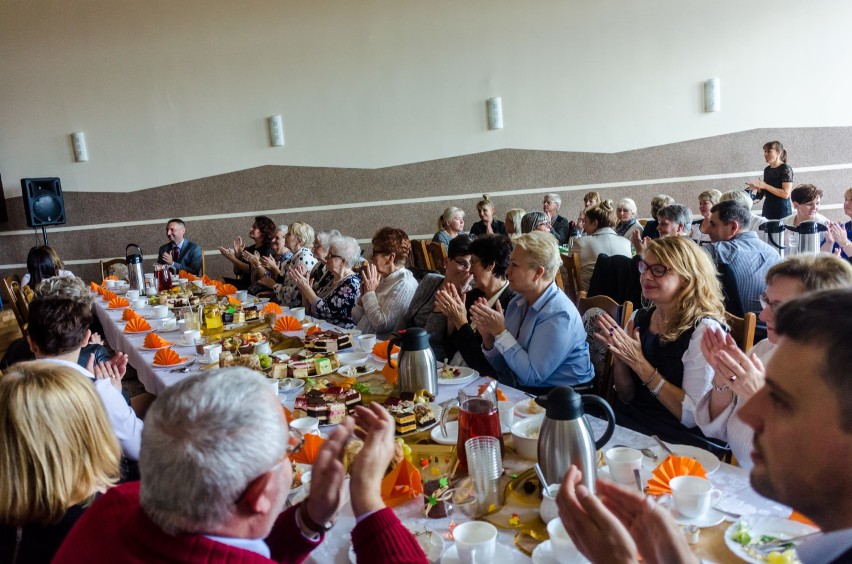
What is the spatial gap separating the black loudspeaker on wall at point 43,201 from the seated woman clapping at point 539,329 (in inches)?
257

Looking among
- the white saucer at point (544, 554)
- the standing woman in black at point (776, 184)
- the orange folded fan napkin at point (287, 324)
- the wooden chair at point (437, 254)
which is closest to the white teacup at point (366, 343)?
the orange folded fan napkin at point (287, 324)

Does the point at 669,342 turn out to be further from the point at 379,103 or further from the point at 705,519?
the point at 379,103

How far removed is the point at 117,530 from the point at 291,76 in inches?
285

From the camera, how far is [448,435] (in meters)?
1.90

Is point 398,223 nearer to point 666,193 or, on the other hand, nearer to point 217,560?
point 666,193

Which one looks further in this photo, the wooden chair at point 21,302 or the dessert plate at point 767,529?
the wooden chair at point 21,302

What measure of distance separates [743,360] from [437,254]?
4.70 metres

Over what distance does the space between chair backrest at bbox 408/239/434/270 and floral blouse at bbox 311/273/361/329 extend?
8.13 ft

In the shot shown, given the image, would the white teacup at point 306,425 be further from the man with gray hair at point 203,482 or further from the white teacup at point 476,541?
the man with gray hair at point 203,482

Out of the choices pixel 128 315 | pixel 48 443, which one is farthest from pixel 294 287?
pixel 48 443

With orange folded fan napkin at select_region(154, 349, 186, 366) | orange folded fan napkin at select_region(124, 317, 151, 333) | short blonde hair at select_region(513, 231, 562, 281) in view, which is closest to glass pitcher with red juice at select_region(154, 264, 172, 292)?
orange folded fan napkin at select_region(124, 317, 151, 333)

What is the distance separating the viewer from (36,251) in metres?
4.96

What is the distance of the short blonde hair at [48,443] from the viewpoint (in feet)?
4.46

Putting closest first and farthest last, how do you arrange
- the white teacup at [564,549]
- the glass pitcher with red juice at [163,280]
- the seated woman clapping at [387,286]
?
the white teacup at [564,549] → the seated woman clapping at [387,286] → the glass pitcher with red juice at [163,280]
